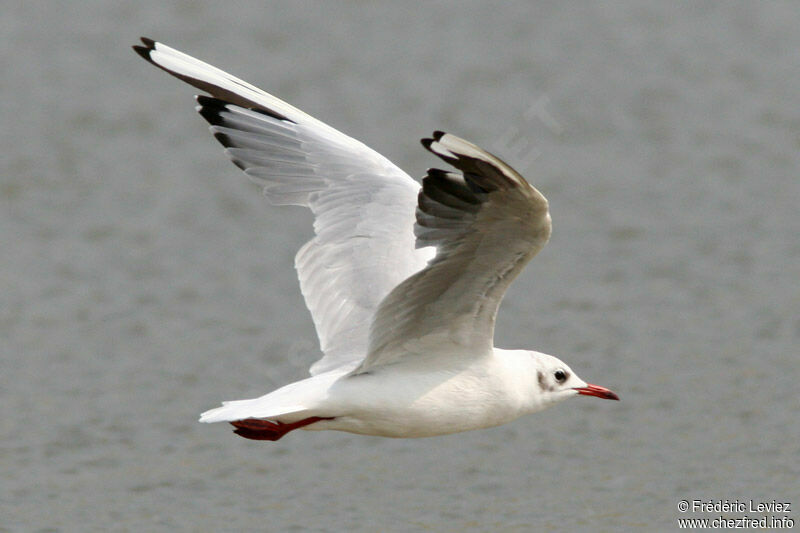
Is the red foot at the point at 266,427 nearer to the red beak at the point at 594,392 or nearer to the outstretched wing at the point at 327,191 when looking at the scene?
the outstretched wing at the point at 327,191

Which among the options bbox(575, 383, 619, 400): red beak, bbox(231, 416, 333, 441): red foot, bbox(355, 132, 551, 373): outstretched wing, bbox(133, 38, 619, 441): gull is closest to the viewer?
bbox(355, 132, 551, 373): outstretched wing

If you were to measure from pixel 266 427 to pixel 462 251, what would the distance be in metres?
1.34

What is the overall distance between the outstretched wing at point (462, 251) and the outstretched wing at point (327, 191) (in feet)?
2.16

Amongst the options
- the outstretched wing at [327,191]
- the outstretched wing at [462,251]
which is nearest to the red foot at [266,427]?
the outstretched wing at [462,251]

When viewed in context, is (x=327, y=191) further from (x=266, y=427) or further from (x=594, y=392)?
(x=594, y=392)

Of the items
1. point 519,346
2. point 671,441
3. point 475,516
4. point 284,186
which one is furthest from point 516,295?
point 284,186

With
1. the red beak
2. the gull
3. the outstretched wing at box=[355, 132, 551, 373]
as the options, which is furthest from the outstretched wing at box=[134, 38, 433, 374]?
the red beak

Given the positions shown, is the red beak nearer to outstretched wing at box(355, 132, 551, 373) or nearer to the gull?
the gull

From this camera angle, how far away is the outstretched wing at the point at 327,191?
24.4ft

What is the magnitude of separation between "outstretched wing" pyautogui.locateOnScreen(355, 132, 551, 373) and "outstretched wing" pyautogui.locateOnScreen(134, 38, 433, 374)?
2.16 feet

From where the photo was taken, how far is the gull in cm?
584

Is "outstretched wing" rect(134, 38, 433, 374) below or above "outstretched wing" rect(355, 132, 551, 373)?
above

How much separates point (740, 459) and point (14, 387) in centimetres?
460

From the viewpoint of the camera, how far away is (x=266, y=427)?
22.3ft
